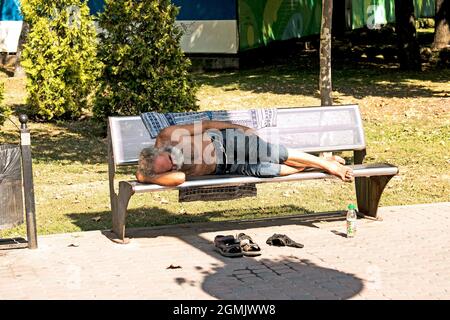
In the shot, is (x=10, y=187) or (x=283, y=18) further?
(x=283, y=18)

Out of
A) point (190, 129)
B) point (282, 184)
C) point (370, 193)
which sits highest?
point (190, 129)

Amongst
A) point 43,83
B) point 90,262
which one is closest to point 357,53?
point 43,83

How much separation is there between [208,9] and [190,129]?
15.5 m

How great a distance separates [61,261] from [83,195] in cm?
294

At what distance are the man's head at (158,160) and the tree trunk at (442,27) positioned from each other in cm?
1742

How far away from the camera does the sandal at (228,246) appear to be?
7.77 meters

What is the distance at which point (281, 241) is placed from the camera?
8.11 m

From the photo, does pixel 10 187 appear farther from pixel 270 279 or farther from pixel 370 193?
pixel 370 193

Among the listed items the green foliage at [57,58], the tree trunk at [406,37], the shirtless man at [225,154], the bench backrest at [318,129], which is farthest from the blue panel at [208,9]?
the shirtless man at [225,154]

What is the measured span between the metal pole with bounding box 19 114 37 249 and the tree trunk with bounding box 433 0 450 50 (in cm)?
1821

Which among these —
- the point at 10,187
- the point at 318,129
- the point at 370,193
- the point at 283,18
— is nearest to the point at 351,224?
the point at 370,193

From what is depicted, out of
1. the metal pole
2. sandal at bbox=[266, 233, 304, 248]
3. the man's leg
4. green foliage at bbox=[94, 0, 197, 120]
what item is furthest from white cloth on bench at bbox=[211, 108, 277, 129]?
green foliage at bbox=[94, 0, 197, 120]

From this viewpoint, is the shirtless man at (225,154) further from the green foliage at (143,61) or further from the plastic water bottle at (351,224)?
the green foliage at (143,61)

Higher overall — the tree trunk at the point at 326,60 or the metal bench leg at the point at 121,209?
the tree trunk at the point at 326,60
